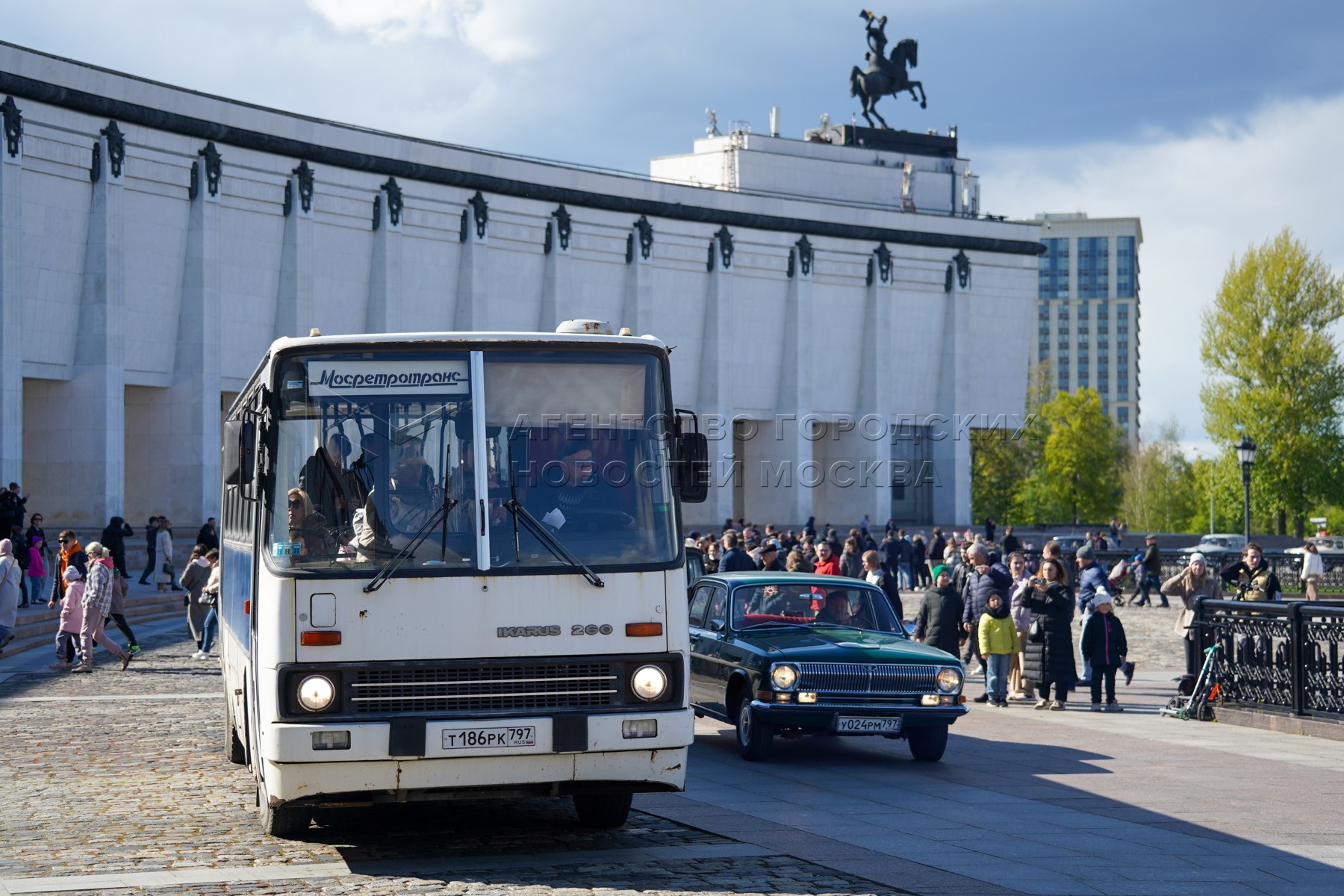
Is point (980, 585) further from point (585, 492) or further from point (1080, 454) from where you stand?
point (1080, 454)

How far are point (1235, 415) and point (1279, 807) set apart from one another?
5471 cm

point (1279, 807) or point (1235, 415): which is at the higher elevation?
point (1235, 415)

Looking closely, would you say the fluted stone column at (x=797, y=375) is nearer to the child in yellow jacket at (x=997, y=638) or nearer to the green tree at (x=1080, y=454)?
the green tree at (x=1080, y=454)

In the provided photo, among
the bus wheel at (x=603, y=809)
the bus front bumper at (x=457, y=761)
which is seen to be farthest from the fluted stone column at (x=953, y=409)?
the bus front bumper at (x=457, y=761)

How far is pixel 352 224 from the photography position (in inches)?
2116

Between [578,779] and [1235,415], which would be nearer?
[578,779]

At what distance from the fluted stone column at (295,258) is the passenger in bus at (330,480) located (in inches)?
1733

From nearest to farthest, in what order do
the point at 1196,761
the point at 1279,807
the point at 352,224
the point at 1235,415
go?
the point at 1279,807 < the point at 1196,761 < the point at 352,224 < the point at 1235,415

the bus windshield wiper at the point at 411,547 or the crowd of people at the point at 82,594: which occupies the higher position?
the bus windshield wiper at the point at 411,547

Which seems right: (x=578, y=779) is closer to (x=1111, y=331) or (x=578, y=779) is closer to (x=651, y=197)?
(x=651, y=197)

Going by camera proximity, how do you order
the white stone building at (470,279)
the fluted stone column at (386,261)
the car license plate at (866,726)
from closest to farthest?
the car license plate at (866,726) < the white stone building at (470,279) < the fluted stone column at (386,261)

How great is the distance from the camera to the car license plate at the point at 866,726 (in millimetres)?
12906

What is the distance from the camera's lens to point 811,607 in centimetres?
1447

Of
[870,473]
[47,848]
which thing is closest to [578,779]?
[47,848]
